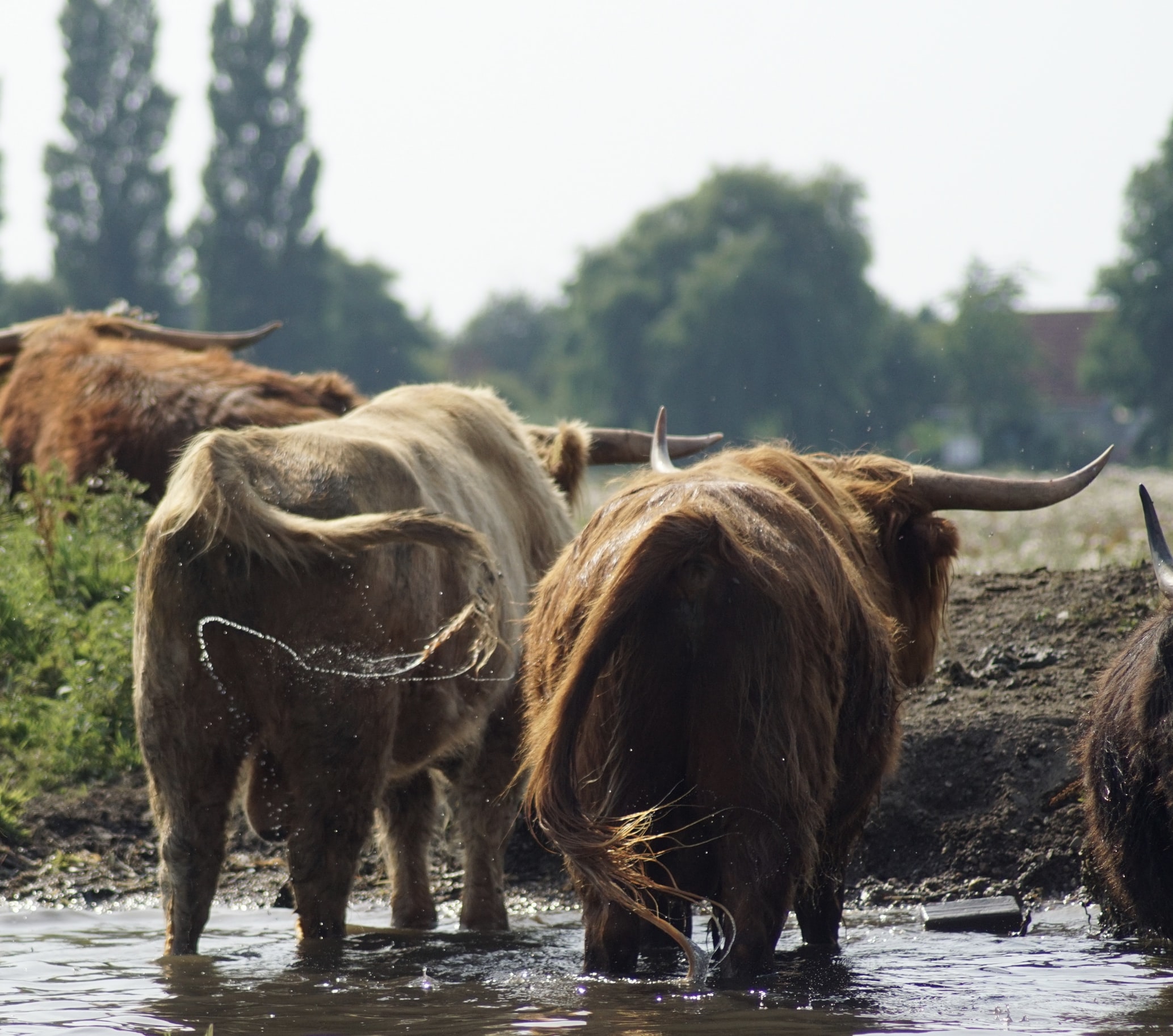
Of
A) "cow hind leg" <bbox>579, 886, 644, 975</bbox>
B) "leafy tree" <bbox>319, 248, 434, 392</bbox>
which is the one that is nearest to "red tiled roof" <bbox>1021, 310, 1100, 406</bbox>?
"leafy tree" <bbox>319, 248, 434, 392</bbox>

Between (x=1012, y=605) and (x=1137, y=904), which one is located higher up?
(x=1012, y=605)

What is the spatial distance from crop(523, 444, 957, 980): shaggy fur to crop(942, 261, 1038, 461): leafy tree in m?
54.0

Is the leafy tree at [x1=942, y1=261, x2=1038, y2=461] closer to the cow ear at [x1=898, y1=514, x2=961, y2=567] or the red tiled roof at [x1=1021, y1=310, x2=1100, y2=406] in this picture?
the red tiled roof at [x1=1021, y1=310, x2=1100, y2=406]

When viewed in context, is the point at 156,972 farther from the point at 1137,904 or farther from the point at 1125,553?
the point at 1125,553

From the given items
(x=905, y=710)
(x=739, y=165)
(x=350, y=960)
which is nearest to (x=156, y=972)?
(x=350, y=960)

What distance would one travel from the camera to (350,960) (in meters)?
4.42

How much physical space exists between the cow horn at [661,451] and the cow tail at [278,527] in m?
0.70

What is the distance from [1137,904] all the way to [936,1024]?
129cm

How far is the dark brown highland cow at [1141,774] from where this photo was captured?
13.9 feet

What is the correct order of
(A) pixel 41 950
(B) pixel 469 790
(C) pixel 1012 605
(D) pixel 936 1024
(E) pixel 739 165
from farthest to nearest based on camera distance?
(E) pixel 739 165 → (C) pixel 1012 605 → (B) pixel 469 790 → (A) pixel 41 950 → (D) pixel 936 1024

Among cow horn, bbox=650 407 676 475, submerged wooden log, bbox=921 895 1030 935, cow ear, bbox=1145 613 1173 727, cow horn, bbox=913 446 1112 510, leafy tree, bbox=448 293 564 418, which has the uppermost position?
leafy tree, bbox=448 293 564 418

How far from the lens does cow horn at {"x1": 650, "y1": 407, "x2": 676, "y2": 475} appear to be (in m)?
4.57

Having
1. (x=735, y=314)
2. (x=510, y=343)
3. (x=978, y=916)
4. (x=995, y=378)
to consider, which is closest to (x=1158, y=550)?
(x=978, y=916)

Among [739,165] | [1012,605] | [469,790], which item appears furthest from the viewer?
[739,165]
